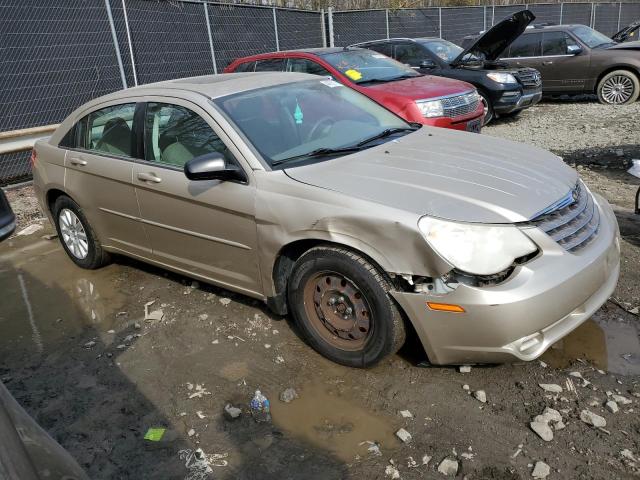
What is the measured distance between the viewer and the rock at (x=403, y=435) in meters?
2.84

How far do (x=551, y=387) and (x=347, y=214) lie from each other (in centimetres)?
145

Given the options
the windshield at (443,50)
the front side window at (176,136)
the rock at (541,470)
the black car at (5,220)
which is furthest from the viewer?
the windshield at (443,50)

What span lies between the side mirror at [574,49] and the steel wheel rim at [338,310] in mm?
11466

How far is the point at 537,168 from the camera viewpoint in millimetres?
3570

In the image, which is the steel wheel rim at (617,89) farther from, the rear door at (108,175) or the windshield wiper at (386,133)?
the rear door at (108,175)

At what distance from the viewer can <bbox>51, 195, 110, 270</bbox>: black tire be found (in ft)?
16.6

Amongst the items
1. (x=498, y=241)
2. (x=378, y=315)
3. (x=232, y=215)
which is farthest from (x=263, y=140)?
(x=498, y=241)

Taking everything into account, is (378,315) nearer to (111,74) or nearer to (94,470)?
(94,470)

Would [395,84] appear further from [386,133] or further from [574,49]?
[574,49]

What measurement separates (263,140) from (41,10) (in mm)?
7082

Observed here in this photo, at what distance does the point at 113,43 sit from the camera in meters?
9.87

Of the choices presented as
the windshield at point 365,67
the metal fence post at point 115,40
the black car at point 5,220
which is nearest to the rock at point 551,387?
the black car at point 5,220

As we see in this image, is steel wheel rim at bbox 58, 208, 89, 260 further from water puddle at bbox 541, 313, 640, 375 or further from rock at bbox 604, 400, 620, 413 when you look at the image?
rock at bbox 604, 400, 620, 413

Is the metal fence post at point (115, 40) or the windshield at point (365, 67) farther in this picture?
the metal fence post at point (115, 40)
